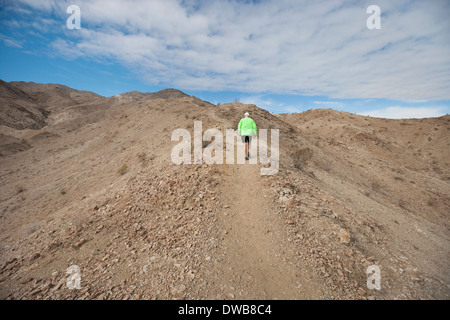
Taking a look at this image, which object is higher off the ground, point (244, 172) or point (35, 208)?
point (244, 172)

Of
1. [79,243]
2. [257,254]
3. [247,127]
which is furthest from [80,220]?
[247,127]

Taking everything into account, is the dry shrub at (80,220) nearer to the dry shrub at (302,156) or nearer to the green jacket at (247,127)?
the green jacket at (247,127)

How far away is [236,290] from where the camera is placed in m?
3.72

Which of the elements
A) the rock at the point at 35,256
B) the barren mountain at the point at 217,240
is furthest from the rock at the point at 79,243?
the rock at the point at 35,256

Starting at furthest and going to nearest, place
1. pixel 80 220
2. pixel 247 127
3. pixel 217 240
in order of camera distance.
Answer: pixel 247 127
pixel 80 220
pixel 217 240

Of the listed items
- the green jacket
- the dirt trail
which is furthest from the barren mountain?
the green jacket

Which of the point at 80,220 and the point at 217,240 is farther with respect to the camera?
the point at 80,220

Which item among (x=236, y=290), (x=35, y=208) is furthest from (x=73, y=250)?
(x=35, y=208)

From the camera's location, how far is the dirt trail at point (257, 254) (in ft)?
12.3

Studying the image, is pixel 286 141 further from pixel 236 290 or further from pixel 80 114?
pixel 80 114

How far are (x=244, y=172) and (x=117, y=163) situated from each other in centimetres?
950

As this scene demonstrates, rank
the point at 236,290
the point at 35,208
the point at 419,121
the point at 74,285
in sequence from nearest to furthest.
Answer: the point at 236,290, the point at 74,285, the point at 35,208, the point at 419,121

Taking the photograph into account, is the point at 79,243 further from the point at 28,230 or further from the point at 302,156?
the point at 302,156

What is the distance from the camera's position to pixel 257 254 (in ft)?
14.7
